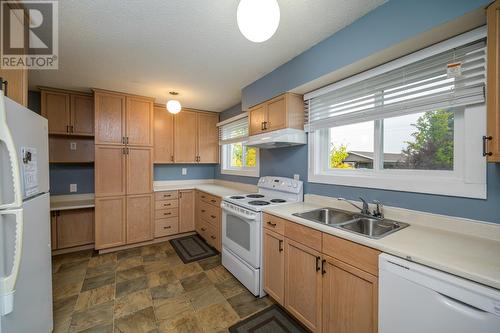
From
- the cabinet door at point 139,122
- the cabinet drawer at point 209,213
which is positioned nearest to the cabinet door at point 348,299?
the cabinet drawer at point 209,213

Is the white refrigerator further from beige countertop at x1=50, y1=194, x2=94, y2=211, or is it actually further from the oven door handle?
beige countertop at x1=50, y1=194, x2=94, y2=211

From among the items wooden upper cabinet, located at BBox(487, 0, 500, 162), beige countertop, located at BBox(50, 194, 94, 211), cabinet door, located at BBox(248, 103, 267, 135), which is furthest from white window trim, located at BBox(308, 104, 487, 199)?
beige countertop, located at BBox(50, 194, 94, 211)

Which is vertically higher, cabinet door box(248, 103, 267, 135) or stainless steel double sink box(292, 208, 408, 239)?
cabinet door box(248, 103, 267, 135)

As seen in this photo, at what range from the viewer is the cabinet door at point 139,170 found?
3.21m

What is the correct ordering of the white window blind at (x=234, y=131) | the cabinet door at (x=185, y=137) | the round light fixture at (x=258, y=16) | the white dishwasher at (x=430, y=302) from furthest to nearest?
1. the cabinet door at (x=185, y=137)
2. the white window blind at (x=234, y=131)
3. the round light fixture at (x=258, y=16)
4. the white dishwasher at (x=430, y=302)

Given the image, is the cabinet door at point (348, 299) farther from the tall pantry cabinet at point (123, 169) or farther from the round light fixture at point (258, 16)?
the tall pantry cabinet at point (123, 169)

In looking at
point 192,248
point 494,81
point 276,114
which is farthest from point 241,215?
point 494,81

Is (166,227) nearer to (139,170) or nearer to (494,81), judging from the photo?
(139,170)

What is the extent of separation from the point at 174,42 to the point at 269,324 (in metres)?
→ 2.60

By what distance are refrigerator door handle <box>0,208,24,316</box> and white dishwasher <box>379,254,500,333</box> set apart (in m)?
1.84

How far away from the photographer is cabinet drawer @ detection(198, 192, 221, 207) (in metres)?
3.01

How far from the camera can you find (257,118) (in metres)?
2.69

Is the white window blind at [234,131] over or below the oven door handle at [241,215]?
over

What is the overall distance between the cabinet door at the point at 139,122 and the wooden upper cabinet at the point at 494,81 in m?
3.67
